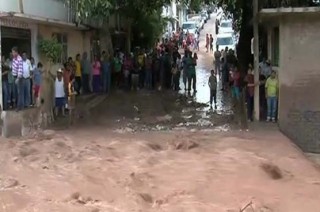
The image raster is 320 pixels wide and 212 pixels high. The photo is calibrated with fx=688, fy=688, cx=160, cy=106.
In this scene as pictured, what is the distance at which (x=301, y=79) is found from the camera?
16.4 m

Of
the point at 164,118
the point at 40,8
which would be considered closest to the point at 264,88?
the point at 164,118

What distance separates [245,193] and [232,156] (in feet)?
8.22

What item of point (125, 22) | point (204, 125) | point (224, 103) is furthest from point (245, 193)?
point (125, 22)

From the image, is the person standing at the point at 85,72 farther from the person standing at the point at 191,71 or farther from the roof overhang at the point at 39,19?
the person standing at the point at 191,71

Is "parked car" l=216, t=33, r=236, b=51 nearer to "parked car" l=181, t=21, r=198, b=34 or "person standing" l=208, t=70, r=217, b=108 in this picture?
"parked car" l=181, t=21, r=198, b=34

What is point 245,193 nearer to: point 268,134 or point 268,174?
point 268,174

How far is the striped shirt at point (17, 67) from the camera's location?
16.8 metres

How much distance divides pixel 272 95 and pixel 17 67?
20.5 feet

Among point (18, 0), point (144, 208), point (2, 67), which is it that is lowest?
point (144, 208)

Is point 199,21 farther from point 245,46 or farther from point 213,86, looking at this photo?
point 213,86

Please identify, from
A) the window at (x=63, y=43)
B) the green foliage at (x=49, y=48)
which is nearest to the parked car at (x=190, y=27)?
the window at (x=63, y=43)

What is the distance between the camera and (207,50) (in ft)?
144

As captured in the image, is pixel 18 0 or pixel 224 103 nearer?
pixel 18 0

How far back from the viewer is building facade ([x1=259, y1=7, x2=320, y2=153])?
1609 cm
